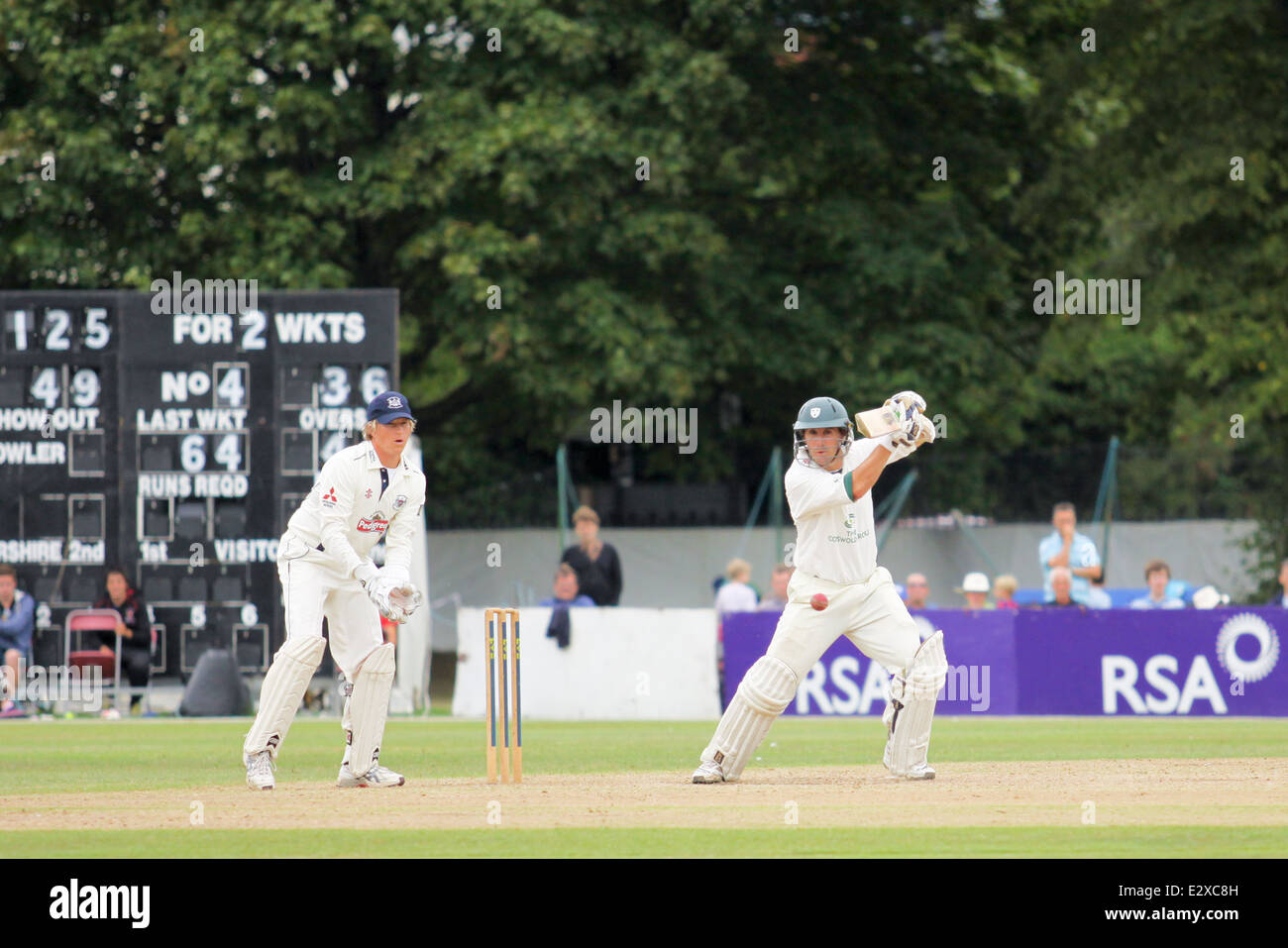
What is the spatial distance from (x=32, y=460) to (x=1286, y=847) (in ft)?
49.2

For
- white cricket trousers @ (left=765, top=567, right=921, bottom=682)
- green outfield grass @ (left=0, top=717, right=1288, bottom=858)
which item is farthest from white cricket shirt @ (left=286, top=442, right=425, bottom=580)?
white cricket trousers @ (left=765, top=567, right=921, bottom=682)

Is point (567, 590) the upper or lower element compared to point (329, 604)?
lower

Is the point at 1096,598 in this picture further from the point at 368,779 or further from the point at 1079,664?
the point at 368,779

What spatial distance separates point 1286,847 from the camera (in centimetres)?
830

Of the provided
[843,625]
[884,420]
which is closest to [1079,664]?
[843,625]

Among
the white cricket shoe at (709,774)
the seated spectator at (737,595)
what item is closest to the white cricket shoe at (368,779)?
the white cricket shoe at (709,774)

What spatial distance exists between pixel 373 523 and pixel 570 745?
185 inches

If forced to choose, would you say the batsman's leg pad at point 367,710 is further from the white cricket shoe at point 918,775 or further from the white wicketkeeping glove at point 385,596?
the white cricket shoe at point 918,775

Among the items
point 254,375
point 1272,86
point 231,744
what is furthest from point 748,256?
point 231,744

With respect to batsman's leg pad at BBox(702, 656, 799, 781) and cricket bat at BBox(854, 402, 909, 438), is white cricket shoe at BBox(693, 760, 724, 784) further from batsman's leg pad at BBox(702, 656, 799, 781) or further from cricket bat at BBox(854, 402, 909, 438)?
cricket bat at BBox(854, 402, 909, 438)

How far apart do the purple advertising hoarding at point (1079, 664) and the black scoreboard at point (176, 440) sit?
4.80 m

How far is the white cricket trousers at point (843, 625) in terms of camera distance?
11242 millimetres

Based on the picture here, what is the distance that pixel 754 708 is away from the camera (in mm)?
11172

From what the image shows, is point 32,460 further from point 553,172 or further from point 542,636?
point 553,172
